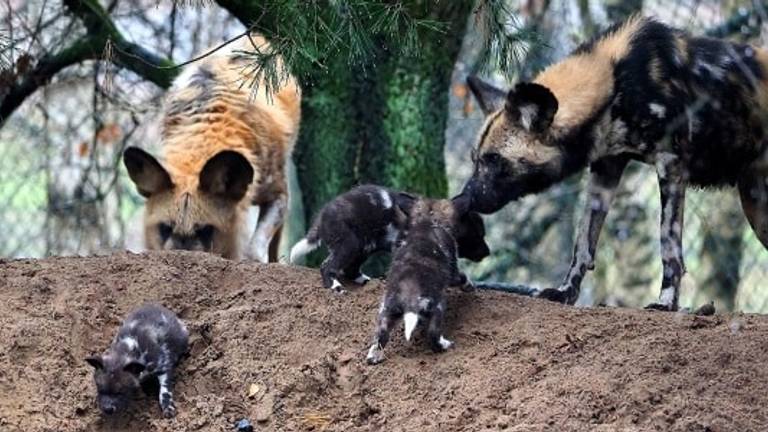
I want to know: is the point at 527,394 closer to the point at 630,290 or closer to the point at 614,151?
the point at 614,151

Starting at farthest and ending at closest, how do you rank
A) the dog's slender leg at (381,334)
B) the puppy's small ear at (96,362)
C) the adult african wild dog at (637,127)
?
1. the adult african wild dog at (637,127)
2. the dog's slender leg at (381,334)
3. the puppy's small ear at (96,362)

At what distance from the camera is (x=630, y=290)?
1121 cm

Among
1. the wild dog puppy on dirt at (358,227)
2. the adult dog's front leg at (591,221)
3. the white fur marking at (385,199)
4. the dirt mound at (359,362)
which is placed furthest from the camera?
the adult dog's front leg at (591,221)

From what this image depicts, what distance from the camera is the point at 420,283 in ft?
18.4

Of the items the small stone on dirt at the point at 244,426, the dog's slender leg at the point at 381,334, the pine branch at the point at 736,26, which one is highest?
the pine branch at the point at 736,26

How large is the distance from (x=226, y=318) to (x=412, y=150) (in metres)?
3.01

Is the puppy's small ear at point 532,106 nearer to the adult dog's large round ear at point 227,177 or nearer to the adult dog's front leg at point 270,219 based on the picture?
the adult dog's large round ear at point 227,177

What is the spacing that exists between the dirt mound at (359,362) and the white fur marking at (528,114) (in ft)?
3.91

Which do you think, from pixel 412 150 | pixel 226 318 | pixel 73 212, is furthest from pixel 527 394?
pixel 73 212

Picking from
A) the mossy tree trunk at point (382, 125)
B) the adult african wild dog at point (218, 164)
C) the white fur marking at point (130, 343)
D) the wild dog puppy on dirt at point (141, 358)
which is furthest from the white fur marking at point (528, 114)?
the white fur marking at point (130, 343)

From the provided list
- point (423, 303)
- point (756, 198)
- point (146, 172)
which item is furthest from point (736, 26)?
point (423, 303)

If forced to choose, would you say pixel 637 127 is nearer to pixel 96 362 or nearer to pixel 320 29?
pixel 320 29

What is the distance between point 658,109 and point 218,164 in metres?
2.79

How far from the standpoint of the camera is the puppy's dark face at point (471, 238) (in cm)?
662
